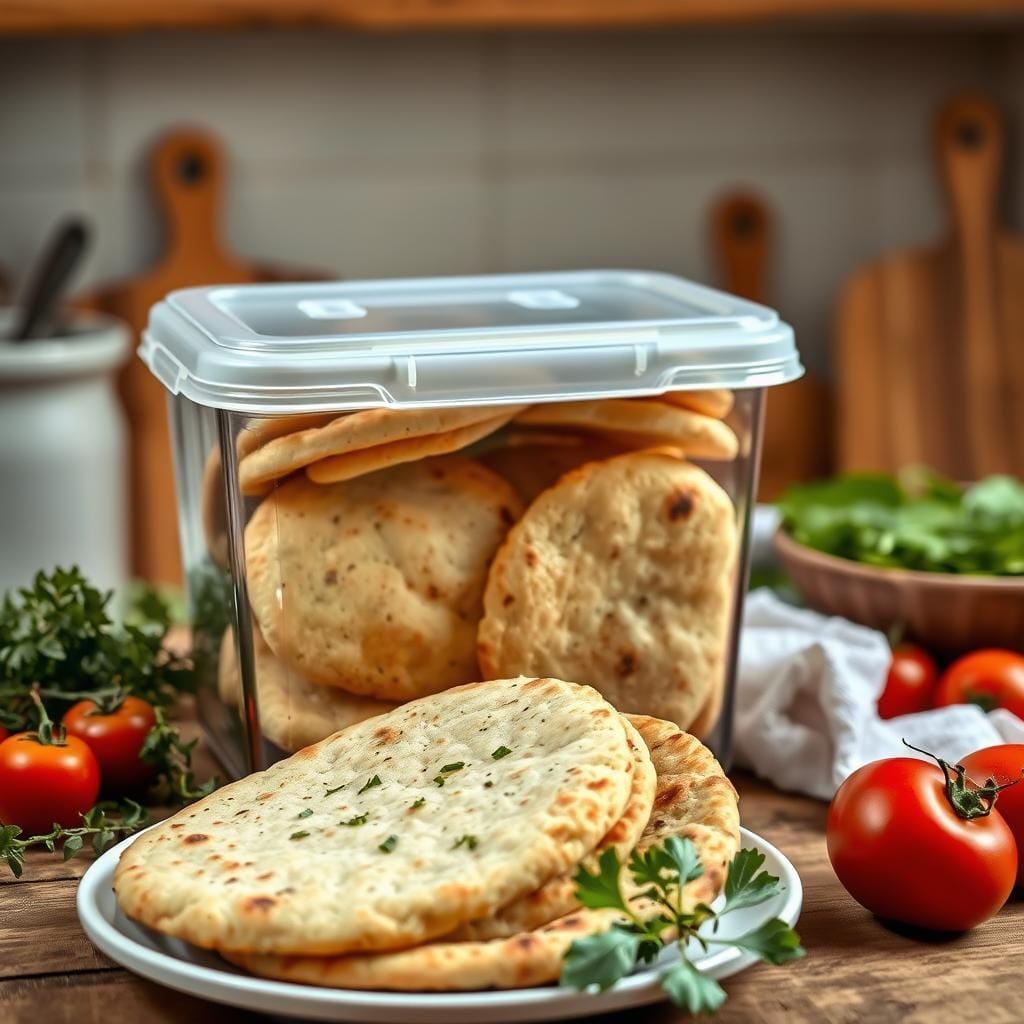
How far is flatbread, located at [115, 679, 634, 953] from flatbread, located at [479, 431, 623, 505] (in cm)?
21

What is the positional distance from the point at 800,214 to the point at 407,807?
2013 mm

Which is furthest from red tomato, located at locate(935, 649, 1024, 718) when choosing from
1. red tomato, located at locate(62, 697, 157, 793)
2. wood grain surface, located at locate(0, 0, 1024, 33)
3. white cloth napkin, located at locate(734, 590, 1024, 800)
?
wood grain surface, located at locate(0, 0, 1024, 33)

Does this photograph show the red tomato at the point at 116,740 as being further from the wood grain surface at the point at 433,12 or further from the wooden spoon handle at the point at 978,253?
the wooden spoon handle at the point at 978,253

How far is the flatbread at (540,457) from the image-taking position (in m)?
1.22

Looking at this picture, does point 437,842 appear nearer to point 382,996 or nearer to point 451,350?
point 382,996

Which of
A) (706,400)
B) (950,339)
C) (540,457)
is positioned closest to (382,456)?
(540,457)

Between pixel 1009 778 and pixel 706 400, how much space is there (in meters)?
0.37

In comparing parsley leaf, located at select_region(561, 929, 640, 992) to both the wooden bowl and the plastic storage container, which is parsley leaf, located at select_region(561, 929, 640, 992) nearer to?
the plastic storage container

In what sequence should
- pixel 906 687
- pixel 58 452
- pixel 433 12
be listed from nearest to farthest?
pixel 906 687, pixel 58 452, pixel 433 12

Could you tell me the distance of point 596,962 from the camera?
0.82 m

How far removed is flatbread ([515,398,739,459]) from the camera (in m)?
1.18

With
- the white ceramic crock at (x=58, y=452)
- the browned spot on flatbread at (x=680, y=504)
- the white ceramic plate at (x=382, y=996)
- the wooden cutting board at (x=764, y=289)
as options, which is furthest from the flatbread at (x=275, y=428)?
the wooden cutting board at (x=764, y=289)

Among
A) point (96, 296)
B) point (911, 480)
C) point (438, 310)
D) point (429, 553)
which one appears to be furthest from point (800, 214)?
point (429, 553)

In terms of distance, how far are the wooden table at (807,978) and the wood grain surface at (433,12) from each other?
1.44 meters
